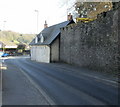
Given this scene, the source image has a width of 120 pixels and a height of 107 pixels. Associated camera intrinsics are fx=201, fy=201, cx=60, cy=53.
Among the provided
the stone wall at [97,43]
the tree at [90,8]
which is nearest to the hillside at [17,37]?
the tree at [90,8]

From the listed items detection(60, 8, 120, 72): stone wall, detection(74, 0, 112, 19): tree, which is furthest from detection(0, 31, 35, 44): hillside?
detection(60, 8, 120, 72): stone wall

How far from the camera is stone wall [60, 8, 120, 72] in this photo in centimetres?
1844

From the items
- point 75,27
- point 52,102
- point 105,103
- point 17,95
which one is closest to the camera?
point 105,103

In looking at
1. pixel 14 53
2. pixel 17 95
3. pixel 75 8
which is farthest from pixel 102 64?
pixel 14 53

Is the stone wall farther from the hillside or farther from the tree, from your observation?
the hillside

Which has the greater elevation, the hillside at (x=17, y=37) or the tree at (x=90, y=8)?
the hillside at (x=17, y=37)

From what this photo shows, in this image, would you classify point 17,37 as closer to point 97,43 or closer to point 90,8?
point 90,8

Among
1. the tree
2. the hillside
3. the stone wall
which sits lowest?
→ the stone wall

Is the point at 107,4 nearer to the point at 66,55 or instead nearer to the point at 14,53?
the point at 66,55

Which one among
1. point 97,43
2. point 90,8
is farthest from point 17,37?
point 97,43

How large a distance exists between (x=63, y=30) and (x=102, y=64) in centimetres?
1574

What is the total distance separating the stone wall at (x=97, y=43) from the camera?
18438 mm

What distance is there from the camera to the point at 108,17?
1959 cm

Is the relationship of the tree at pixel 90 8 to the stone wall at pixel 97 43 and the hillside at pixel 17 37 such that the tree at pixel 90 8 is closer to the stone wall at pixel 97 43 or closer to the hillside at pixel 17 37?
the stone wall at pixel 97 43
